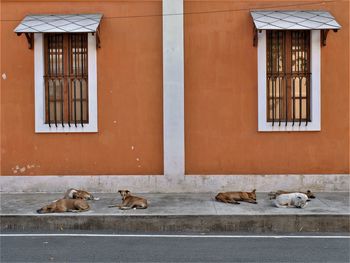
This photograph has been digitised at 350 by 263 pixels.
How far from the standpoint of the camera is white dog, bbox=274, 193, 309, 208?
8.81 meters

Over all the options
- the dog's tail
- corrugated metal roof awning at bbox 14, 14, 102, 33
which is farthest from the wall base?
corrugated metal roof awning at bbox 14, 14, 102, 33

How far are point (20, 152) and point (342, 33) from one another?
7.52 m

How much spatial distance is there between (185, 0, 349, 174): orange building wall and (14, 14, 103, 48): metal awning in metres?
2.05

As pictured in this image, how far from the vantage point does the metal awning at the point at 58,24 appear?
383 inches

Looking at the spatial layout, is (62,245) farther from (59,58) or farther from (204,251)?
(59,58)

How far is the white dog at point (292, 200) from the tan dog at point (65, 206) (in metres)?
3.60

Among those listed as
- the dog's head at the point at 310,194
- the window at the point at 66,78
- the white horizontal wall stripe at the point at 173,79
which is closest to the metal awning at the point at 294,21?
the white horizontal wall stripe at the point at 173,79

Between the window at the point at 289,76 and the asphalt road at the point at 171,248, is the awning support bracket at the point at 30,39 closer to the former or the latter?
the asphalt road at the point at 171,248

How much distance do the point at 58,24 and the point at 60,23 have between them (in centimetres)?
6

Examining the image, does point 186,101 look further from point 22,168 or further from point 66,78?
point 22,168

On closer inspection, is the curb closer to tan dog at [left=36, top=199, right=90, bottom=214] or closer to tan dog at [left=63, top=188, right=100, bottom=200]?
tan dog at [left=36, top=199, right=90, bottom=214]

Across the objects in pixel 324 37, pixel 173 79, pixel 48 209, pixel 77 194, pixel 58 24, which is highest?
pixel 58 24

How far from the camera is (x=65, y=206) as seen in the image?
865cm

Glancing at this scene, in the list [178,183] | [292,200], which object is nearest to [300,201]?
[292,200]
